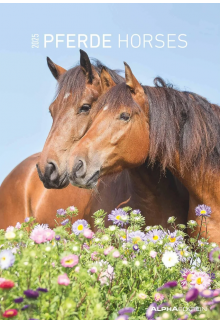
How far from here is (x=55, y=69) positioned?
5371 millimetres

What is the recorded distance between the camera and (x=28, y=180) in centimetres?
611

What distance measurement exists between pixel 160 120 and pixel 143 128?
171mm

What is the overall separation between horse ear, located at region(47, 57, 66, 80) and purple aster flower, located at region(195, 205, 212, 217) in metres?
2.81

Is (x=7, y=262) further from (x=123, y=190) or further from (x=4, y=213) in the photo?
(x=4, y=213)

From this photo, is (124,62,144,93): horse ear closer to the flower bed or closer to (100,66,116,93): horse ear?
(100,66,116,93): horse ear

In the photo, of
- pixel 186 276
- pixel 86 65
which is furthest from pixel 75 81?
pixel 186 276

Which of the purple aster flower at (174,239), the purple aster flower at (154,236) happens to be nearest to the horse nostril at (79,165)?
the purple aster flower at (154,236)

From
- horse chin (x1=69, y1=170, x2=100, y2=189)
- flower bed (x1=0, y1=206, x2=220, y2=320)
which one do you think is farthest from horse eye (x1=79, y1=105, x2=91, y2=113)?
flower bed (x1=0, y1=206, x2=220, y2=320)

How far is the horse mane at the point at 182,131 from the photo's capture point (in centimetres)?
356

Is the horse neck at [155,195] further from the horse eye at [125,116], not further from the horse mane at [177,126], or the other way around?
the horse eye at [125,116]

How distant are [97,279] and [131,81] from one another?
6.45ft

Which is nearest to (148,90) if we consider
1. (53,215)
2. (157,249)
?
(157,249)

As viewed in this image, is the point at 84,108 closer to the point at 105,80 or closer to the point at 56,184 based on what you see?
the point at 105,80

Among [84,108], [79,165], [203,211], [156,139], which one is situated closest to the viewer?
[79,165]
